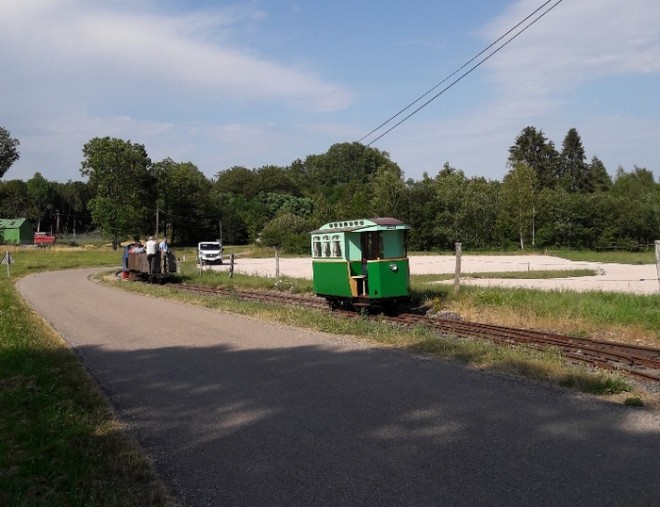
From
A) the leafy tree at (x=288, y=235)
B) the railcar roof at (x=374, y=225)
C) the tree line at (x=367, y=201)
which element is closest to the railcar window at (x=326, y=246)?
the railcar roof at (x=374, y=225)

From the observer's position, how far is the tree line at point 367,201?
71.0 m

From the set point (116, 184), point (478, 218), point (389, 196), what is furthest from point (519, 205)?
point (116, 184)

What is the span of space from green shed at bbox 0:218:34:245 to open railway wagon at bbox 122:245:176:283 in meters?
74.0

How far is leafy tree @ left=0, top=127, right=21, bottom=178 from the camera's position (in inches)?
3912

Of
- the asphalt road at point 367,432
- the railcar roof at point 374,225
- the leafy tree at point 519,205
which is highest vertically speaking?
the leafy tree at point 519,205

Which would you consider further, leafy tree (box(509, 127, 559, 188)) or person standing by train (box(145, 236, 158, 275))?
leafy tree (box(509, 127, 559, 188))

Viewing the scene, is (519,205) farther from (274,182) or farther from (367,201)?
(274,182)

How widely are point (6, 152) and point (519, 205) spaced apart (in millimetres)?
77239

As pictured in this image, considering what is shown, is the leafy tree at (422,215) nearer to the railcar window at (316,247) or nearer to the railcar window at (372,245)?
the railcar window at (316,247)

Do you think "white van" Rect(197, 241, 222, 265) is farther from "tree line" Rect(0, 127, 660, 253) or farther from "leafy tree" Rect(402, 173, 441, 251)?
"leafy tree" Rect(402, 173, 441, 251)

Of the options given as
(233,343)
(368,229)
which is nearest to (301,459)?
(233,343)

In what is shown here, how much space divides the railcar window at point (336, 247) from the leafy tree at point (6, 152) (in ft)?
320

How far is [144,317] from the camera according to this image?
17.3 metres

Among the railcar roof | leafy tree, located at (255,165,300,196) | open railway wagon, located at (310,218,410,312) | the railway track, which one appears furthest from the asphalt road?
leafy tree, located at (255,165,300,196)
